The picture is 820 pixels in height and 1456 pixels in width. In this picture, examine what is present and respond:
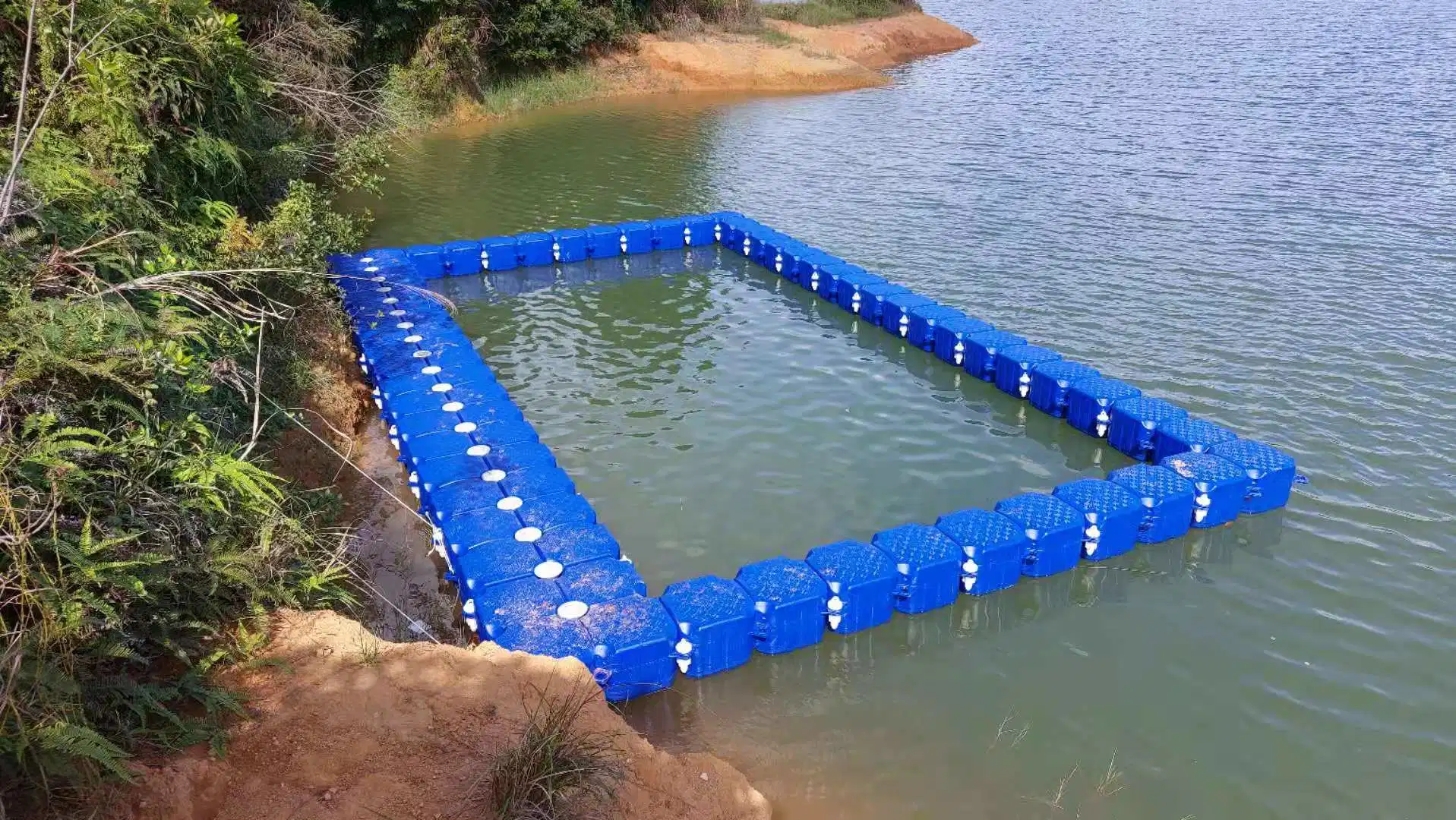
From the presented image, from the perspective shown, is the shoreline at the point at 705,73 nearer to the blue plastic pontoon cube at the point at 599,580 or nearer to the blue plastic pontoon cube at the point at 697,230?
the blue plastic pontoon cube at the point at 697,230

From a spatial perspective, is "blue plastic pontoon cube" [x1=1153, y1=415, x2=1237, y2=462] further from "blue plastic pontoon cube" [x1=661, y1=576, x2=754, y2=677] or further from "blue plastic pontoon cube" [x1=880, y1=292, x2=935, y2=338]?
"blue plastic pontoon cube" [x1=661, y1=576, x2=754, y2=677]

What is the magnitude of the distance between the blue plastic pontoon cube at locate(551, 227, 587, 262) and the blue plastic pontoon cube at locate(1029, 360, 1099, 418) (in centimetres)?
848

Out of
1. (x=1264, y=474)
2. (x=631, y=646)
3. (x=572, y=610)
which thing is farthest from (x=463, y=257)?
(x=1264, y=474)

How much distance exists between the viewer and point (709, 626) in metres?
7.44

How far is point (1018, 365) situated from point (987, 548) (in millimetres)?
4053

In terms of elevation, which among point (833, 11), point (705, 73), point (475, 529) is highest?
point (833, 11)

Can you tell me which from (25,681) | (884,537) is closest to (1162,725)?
(884,537)

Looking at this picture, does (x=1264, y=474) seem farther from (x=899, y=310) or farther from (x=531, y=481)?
(x=531, y=481)

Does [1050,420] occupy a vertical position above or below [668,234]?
below

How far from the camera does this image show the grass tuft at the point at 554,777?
199 inches

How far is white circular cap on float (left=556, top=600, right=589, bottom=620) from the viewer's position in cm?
727

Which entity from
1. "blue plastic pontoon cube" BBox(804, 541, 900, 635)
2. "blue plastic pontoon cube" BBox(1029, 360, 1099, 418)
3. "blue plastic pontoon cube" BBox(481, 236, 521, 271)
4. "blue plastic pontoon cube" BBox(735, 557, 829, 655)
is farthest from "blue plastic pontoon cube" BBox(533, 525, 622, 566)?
"blue plastic pontoon cube" BBox(481, 236, 521, 271)

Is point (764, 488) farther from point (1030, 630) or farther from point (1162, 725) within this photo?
point (1162, 725)

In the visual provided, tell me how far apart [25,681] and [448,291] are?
11274 millimetres
